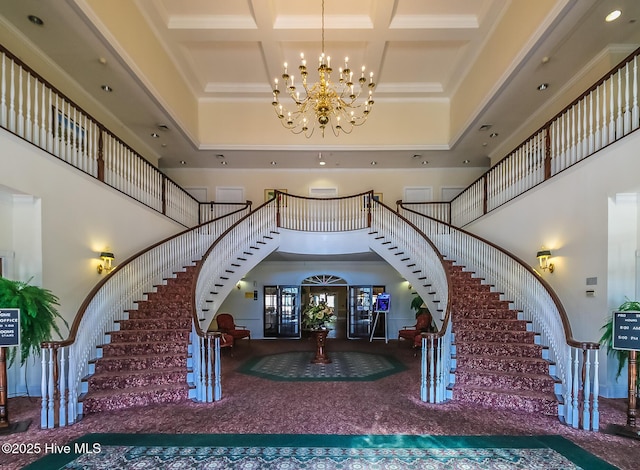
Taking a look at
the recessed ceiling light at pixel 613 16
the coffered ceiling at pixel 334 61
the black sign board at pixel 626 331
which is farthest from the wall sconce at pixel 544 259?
the recessed ceiling light at pixel 613 16

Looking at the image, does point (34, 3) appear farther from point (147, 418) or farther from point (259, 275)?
point (259, 275)

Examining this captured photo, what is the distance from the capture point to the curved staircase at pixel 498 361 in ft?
Answer: 16.2

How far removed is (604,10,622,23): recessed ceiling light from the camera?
5.62 metres

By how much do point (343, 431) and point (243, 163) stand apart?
9253mm

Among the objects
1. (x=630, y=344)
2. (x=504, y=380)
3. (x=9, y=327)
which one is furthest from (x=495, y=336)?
(x=9, y=327)

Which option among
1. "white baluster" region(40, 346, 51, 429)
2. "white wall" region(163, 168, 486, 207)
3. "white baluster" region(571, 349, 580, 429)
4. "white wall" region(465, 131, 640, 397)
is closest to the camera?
"white baluster" region(40, 346, 51, 429)

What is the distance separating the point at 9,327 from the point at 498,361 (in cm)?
644

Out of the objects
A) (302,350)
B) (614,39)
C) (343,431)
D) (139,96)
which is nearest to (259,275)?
(302,350)

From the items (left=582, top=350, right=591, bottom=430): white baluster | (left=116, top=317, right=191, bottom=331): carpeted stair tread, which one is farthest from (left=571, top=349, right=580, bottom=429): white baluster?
(left=116, top=317, right=191, bottom=331): carpeted stair tread

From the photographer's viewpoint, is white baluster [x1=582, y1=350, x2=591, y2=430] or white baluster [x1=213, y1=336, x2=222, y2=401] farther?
white baluster [x1=213, y1=336, x2=222, y2=401]

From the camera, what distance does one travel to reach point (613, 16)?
571 cm

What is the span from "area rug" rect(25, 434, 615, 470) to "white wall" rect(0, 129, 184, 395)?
2522 millimetres

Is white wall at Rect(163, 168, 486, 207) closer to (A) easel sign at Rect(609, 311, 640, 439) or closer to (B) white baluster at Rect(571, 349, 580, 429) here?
(B) white baluster at Rect(571, 349, 580, 429)

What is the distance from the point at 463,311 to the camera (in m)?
6.67
